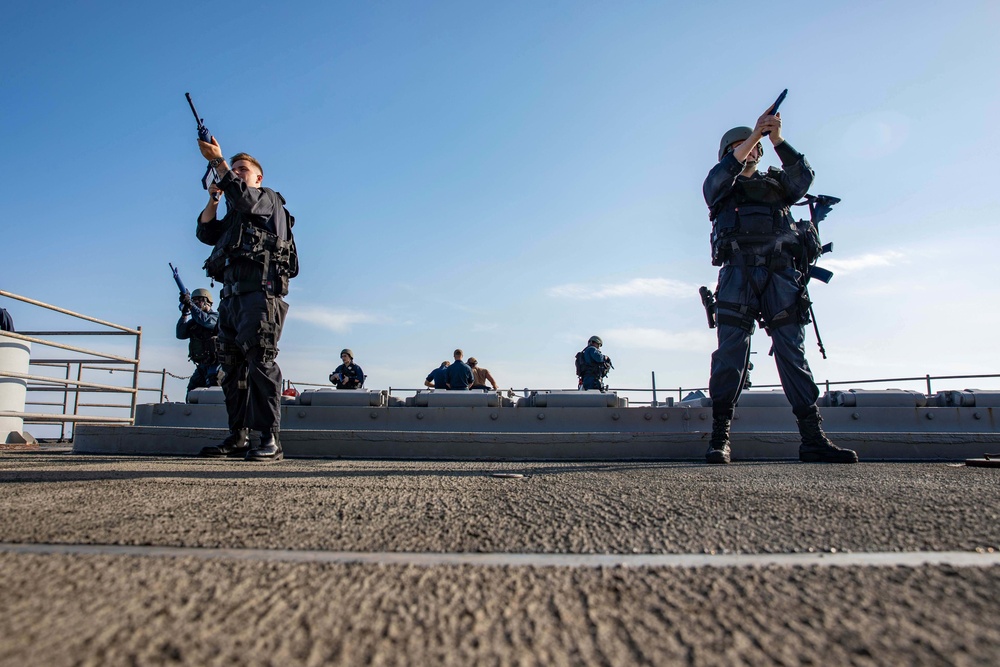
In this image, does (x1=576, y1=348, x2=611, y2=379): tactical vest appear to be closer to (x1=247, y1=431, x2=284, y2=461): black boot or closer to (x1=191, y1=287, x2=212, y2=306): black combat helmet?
(x1=191, y1=287, x2=212, y2=306): black combat helmet

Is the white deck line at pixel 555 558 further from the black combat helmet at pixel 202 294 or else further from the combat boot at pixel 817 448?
the black combat helmet at pixel 202 294

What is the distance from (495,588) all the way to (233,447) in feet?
12.2

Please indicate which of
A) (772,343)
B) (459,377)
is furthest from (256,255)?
(459,377)

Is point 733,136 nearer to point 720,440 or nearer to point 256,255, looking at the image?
point 720,440

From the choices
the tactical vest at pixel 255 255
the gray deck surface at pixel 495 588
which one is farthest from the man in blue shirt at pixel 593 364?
the gray deck surface at pixel 495 588

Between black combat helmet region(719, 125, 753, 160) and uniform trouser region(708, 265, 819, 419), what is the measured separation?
950mm

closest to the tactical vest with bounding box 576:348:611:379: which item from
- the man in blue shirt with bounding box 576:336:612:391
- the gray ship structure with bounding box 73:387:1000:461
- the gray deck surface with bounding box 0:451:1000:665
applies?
the man in blue shirt with bounding box 576:336:612:391

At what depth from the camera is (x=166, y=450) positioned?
4.73 meters

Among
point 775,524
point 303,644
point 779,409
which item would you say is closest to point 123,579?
point 303,644

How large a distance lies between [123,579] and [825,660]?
3.08ft

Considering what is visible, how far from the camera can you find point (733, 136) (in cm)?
416

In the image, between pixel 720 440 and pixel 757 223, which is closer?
pixel 720 440

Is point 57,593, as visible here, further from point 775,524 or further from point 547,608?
point 775,524

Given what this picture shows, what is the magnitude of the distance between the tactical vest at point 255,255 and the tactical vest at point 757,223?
2.90m
